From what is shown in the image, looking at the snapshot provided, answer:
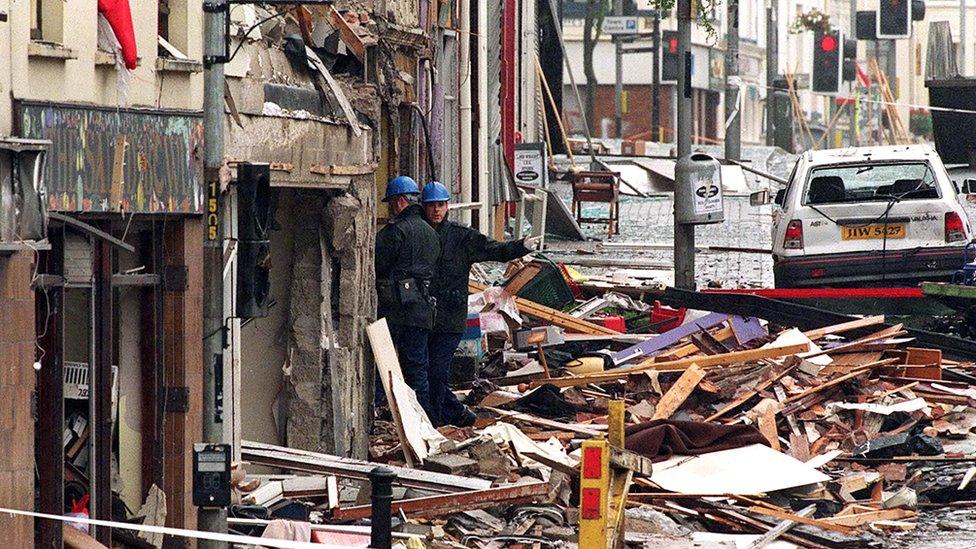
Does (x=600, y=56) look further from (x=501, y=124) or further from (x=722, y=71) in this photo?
(x=501, y=124)

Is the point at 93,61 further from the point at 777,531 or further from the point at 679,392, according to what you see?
the point at 679,392

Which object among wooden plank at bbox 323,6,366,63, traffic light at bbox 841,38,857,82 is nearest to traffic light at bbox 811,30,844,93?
traffic light at bbox 841,38,857,82

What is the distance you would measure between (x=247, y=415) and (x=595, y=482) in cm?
482

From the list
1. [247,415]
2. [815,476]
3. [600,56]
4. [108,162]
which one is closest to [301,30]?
[247,415]

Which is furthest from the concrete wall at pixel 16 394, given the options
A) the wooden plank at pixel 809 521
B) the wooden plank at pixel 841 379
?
the wooden plank at pixel 841 379

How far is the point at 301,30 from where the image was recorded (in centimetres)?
1282

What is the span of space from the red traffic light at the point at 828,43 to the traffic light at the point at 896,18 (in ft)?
17.1

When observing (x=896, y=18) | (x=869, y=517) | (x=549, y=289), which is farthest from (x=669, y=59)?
(x=869, y=517)

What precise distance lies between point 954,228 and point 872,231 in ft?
2.67

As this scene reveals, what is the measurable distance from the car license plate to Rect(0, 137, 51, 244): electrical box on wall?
12495mm

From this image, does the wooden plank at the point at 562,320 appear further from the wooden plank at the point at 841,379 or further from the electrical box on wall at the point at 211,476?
the electrical box on wall at the point at 211,476

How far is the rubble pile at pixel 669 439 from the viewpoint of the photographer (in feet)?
37.0

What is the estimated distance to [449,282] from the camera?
14.6 meters

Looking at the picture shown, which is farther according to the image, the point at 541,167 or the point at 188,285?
the point at 541,167
